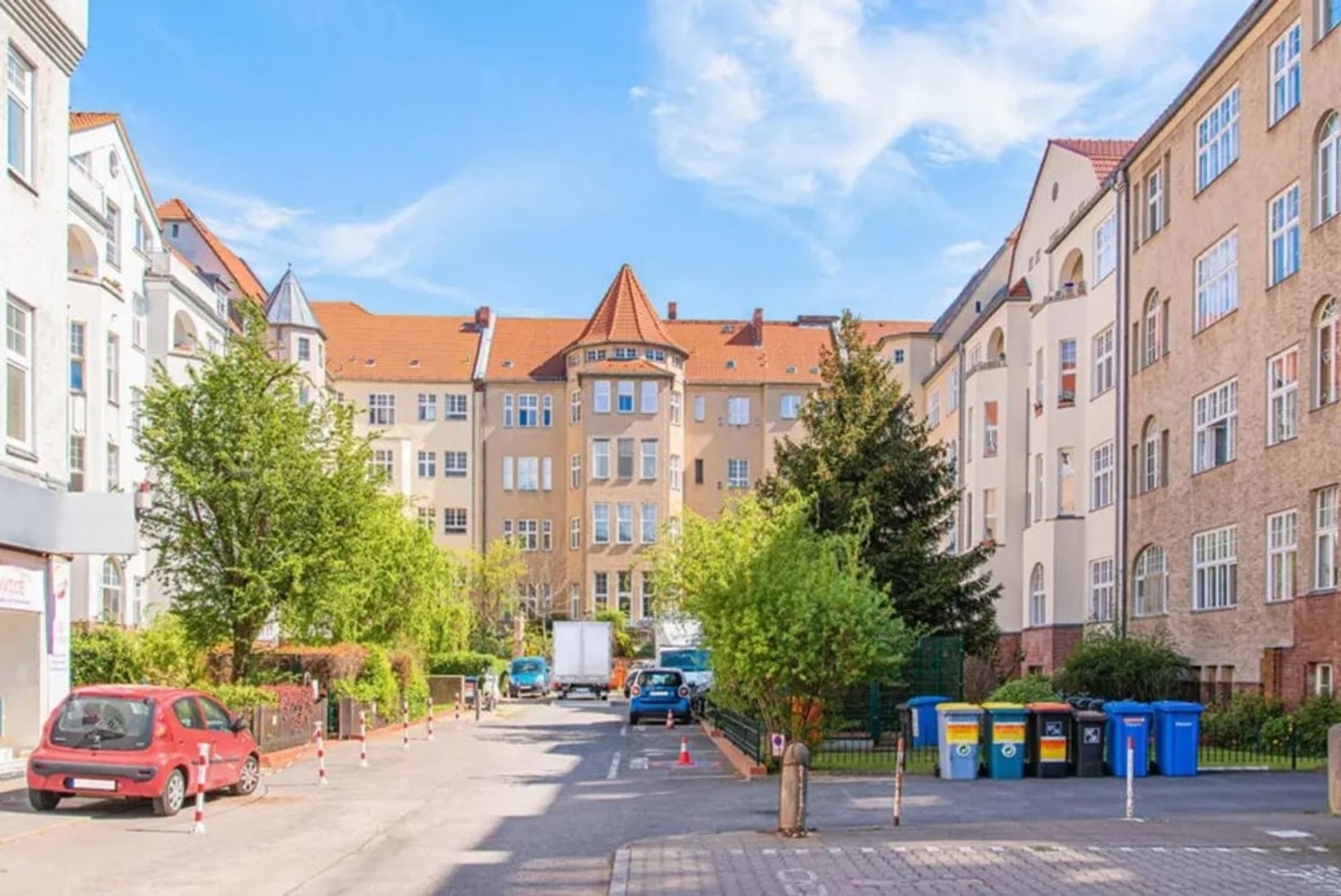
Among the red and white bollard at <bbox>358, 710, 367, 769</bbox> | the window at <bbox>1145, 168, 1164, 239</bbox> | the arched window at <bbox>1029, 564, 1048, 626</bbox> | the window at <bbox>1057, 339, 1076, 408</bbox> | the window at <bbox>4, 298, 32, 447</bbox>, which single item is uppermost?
the window at <bbox>1145, 168, 1164, 239</bbox>

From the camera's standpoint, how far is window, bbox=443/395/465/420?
82875 millimetres

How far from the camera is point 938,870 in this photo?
13.2 meters

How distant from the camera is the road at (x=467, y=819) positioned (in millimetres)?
13719

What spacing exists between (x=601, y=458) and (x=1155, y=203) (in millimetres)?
46682

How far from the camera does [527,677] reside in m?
64.4

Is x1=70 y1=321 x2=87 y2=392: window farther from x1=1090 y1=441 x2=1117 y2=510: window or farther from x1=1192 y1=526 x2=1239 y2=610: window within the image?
x1=1192 y1=526 x2=1239 y2=610: window

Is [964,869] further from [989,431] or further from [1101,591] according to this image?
[989,431]

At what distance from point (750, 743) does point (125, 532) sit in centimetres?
1014

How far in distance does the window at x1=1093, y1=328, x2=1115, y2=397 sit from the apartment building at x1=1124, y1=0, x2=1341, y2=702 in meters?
1.78

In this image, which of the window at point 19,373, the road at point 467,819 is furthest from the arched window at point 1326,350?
the window at point 19,373

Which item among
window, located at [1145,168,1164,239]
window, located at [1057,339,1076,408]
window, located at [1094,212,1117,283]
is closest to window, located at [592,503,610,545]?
window, located at [1057,339,1076,408]

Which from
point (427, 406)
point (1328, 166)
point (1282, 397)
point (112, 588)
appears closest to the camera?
point (1328, 166)

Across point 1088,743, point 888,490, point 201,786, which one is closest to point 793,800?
point 201,786

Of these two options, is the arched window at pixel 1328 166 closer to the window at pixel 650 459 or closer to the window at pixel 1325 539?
the window at pixel 1325 539
